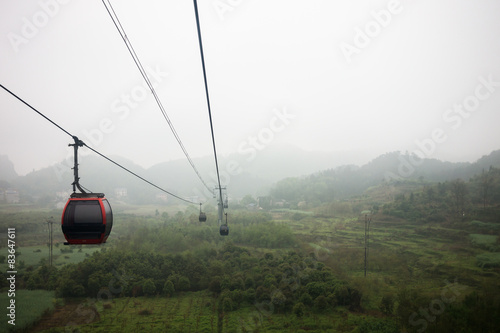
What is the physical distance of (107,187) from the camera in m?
124

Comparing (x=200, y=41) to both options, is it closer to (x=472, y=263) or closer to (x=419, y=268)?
(x=419, y=268)

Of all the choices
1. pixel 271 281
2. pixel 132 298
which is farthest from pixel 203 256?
pixel 271 281

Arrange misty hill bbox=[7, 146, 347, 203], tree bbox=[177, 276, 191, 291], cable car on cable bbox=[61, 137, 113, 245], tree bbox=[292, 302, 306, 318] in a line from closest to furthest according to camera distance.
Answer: cable car on cable bbox=[61, 137, 113, 245] < tree bbox=[292, 302, 306, 318] < tree bbox=[177, 276, 191, 291] < misty hill bbox=[7, 146, 347, 203]

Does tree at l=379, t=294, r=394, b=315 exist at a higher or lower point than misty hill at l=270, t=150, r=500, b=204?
lower

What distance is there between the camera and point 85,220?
6621 mm

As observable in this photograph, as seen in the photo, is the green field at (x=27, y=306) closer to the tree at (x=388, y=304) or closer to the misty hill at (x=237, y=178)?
the tree at (x=388, y=304)

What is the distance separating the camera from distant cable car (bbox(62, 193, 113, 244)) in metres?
6.61

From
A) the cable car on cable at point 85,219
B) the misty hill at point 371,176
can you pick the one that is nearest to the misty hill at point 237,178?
the misty hill at point 371,176

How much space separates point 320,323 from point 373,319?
3.79m

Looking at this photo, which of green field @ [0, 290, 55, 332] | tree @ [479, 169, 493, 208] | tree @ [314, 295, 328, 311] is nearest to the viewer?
green field @ [0, 290, 55, 332]

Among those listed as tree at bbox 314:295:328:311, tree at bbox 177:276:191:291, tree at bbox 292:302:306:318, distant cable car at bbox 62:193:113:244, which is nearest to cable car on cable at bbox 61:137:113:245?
Answer: distant cable car at bbox 62:193:113:244

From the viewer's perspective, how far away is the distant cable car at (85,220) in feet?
21.7

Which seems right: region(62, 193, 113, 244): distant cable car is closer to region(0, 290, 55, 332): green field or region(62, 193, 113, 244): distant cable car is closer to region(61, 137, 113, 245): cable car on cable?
region(61, 137, 113, 245): cable car on cable

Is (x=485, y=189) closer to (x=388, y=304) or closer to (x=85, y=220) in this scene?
(x=388, y=304)
